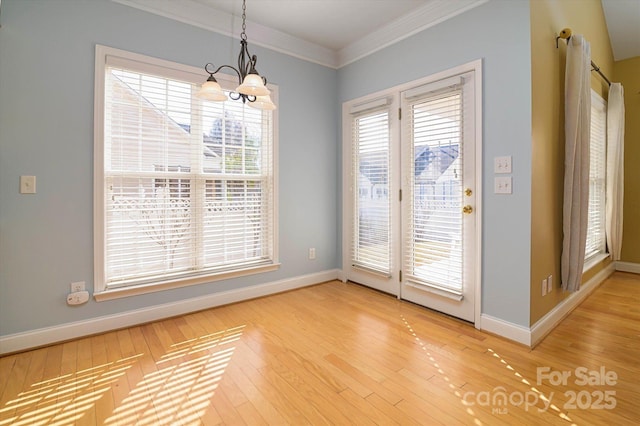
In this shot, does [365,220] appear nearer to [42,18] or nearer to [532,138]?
[532,138]

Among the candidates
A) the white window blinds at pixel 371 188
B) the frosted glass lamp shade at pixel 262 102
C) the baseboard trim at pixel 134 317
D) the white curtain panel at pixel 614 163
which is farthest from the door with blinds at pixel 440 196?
→ the white curtain panel at pixel 614 163

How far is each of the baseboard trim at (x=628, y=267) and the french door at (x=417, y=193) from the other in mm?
3401

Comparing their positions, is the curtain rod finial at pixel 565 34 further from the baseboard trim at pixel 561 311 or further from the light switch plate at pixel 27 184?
the light switch plate at pixel 27 184

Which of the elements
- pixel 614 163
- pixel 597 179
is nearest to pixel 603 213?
pixel 597 179

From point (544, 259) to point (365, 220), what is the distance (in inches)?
Result: 69.6

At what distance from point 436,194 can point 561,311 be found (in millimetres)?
1492

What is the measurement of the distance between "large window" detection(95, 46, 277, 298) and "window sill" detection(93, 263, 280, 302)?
0.01 meters

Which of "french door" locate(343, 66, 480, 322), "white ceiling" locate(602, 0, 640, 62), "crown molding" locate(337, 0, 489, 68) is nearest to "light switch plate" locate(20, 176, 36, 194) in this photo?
"french door" locate(343, 66, 480, 322)

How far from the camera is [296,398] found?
173 centimetres

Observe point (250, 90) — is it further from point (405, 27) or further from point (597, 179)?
point (597, 179)

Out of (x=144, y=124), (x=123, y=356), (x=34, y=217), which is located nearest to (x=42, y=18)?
(x=144, y=124)

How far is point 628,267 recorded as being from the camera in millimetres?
4285

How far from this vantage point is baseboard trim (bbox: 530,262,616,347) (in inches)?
92.1

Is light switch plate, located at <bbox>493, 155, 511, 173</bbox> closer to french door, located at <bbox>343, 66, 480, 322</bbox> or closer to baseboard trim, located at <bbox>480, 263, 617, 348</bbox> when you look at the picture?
french door, located at <bbox>343, 66, 480, 322</bbox>
